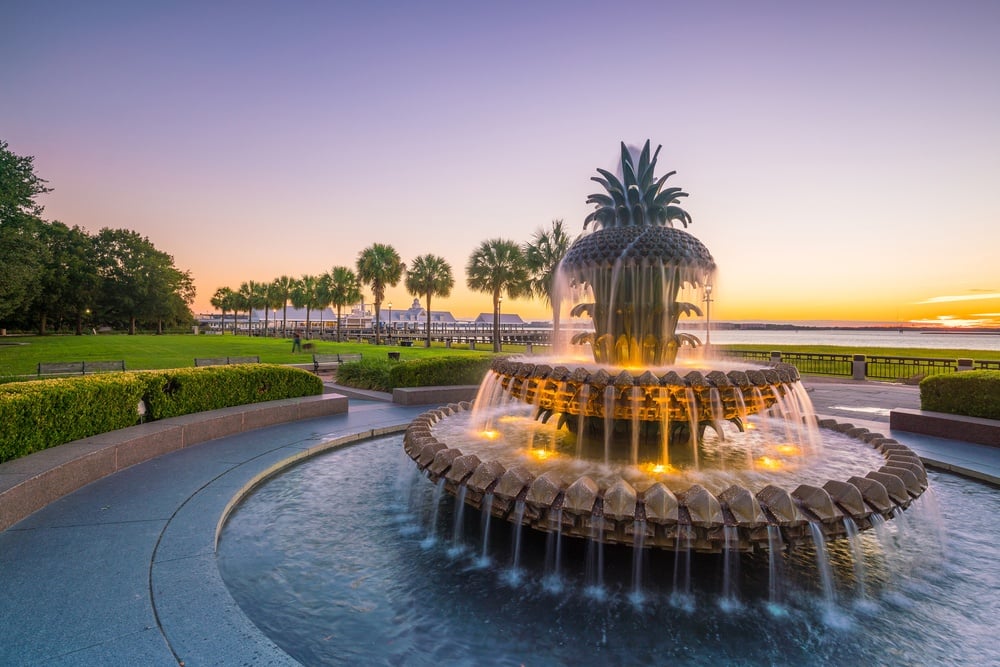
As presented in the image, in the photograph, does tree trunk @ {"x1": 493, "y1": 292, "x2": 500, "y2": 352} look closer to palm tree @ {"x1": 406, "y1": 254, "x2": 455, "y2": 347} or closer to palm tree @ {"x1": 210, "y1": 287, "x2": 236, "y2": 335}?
palm tree @ {"x1": 406, "y1": 254, "x2": 455, "y2": 347}

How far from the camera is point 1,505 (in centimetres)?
462

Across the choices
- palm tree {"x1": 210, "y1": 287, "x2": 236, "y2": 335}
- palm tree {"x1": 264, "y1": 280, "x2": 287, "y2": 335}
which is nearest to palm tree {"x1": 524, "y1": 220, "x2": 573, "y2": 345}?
palm tree {"x1": 264, "y1": 280, "x2": 287, "y2": 335}

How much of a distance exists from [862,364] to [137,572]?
27636 mm

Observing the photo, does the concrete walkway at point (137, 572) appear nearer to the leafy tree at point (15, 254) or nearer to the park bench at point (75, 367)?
the park bench at point (75, 367)

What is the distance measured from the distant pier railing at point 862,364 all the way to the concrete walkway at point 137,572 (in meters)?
16.9

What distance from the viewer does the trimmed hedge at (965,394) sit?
9.03 m

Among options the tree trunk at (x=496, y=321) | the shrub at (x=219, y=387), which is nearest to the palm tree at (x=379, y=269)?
the tree trunk at (x=496, y=321)

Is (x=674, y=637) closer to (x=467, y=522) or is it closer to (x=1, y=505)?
(x=467, y=522)

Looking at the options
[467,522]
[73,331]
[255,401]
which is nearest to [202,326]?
[73,331]

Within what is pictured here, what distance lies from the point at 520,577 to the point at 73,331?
3966 inches

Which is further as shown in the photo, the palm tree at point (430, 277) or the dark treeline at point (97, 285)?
the dark treeline at point (97, 285)

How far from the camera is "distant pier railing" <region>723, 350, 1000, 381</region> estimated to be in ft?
67.6

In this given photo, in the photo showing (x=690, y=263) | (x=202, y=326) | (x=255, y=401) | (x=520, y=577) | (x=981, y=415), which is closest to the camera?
(x=520, y=577)

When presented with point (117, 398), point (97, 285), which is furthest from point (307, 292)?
point (117, 398)
